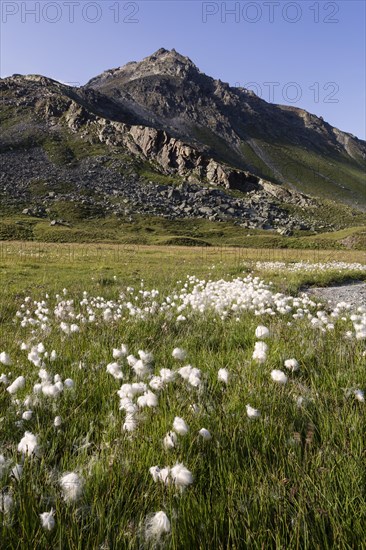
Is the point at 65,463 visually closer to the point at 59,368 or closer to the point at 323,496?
the point at 323,496

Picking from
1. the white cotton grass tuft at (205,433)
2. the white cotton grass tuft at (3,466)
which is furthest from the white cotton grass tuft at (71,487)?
the white cotton grass tuft at (205,433)

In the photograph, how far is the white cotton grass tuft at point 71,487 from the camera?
201cm

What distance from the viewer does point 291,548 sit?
1.78 meters

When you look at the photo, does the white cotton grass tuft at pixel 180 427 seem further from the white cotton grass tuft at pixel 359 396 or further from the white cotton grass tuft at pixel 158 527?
the white cotton grass tuft at pixel 359 396

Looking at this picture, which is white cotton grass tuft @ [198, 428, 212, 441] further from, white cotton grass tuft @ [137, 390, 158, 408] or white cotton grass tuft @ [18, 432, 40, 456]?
white cotton grass tuft @ [18, 432, 40, 456]

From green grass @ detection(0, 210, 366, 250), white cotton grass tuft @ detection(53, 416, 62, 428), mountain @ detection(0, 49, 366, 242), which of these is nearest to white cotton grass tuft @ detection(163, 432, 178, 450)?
white cotton grass tuft @ detection(53, 416, 62, 428)

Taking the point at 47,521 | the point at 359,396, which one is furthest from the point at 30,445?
the point at 359,396

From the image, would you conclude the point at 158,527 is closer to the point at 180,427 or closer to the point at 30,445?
the point at 180,427

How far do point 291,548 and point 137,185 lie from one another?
132m

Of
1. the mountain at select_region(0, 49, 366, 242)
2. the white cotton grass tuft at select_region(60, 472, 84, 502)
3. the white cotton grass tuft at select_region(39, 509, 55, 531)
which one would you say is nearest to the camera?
the white cotton grass tuft at select_region(39, 509, 55, 531)

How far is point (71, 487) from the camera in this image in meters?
2.05

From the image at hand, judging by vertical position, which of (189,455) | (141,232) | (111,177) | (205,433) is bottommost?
(141,232)

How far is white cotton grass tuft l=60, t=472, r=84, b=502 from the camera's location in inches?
79.1

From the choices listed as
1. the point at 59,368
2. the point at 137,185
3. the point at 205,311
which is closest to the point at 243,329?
the point at 205,311
